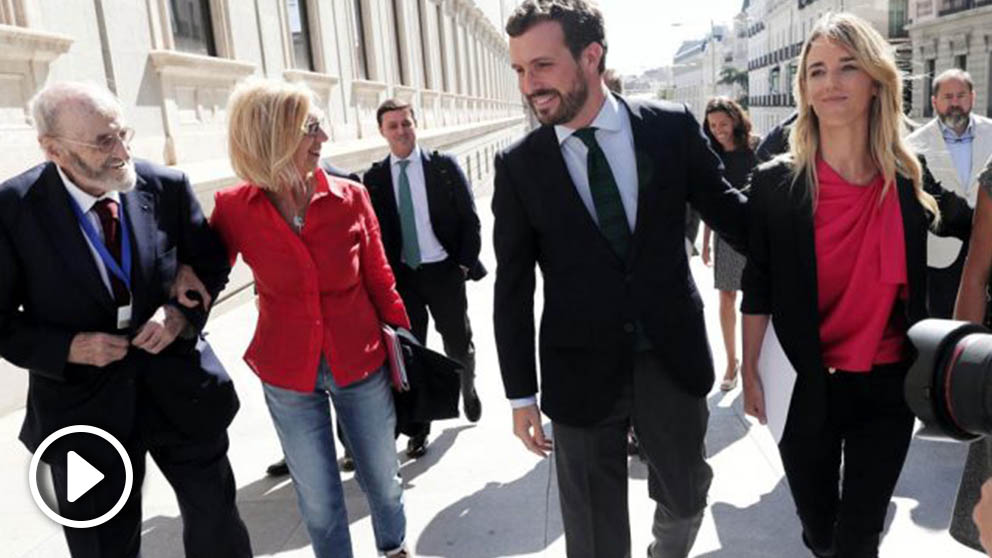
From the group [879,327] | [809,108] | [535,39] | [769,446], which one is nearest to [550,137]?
[535,39]

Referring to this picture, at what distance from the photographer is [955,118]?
16.3 feet

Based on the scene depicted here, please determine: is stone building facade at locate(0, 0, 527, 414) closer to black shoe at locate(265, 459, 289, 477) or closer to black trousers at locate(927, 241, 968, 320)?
black shoe at locate(265, 459, 289, 477)

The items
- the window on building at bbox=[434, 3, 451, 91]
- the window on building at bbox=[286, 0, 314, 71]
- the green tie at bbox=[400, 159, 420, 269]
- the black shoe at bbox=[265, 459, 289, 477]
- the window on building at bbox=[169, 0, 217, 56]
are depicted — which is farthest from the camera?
the window on building at bbox=[434, 3, 451, 91]

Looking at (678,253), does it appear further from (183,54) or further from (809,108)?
(183,54)

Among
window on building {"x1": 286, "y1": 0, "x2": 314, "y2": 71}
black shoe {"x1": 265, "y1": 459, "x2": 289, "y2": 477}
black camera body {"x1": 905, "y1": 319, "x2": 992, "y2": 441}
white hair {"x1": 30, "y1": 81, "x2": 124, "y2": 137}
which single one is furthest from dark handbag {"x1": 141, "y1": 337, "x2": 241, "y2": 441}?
window on building {"x1": 286, "y1": 0, "x2": 314, "y2": 71}

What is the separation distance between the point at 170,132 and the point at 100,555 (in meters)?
6.38

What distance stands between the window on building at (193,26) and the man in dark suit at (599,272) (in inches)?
291

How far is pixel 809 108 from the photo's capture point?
2408mm

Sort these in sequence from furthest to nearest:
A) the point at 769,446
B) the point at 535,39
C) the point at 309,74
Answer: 1. the point at 309,74
2. the point at 769,446
3. the point at 535,39

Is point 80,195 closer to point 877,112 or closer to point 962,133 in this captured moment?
point 877,112

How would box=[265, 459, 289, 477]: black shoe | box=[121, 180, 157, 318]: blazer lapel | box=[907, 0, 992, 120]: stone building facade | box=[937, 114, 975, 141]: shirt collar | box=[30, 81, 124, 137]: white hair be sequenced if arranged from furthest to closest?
box=[907, 0, 992, 120]: stone building facade, box=[937, 114, 975, 141]: shirt collar, box=[265, 459, 289, 477]: black shoe, box=[121, 180, 157, 318]: blazer lapel, box=[30, 81, 124, 137]: white hair
